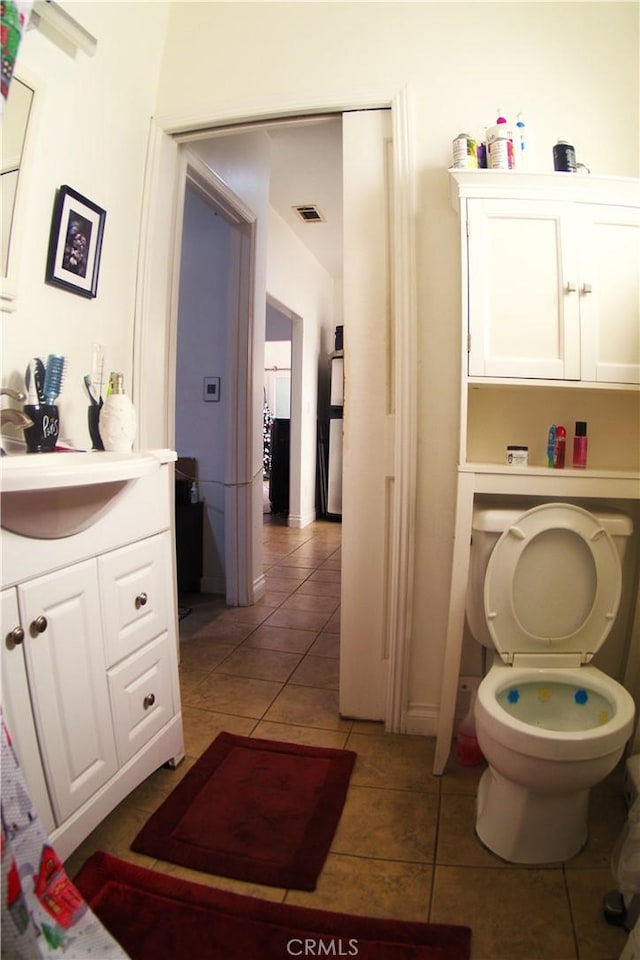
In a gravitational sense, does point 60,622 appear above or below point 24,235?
below

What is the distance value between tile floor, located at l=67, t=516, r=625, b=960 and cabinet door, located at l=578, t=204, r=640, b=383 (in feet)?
4.25

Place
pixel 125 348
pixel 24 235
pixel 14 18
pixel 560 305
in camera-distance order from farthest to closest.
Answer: pixel 125 348 → pixel 560 305 → pixel 24 235 → pixel 14 18

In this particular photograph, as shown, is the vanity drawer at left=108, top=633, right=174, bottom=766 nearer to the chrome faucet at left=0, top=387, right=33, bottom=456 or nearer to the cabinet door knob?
the cabinet door knob

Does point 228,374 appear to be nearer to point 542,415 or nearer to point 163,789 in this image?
point 542,415

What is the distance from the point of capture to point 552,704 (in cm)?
139

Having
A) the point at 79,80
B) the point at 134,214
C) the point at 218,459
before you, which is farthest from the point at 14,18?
the point at 218,459

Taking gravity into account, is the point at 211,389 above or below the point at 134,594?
above

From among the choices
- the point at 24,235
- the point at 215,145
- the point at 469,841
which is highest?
the point at 215,145

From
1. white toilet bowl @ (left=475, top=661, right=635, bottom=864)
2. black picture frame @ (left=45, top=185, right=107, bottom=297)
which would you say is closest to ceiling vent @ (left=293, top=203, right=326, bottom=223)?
black picture frame @ (left=45, top=185, right=107, bottom=297)

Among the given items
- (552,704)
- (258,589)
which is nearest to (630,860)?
(552,704)

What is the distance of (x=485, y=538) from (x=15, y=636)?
1.20 metres

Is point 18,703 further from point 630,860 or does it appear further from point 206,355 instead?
point 206,355

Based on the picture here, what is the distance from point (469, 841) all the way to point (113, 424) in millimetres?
1509

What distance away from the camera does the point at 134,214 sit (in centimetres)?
174
